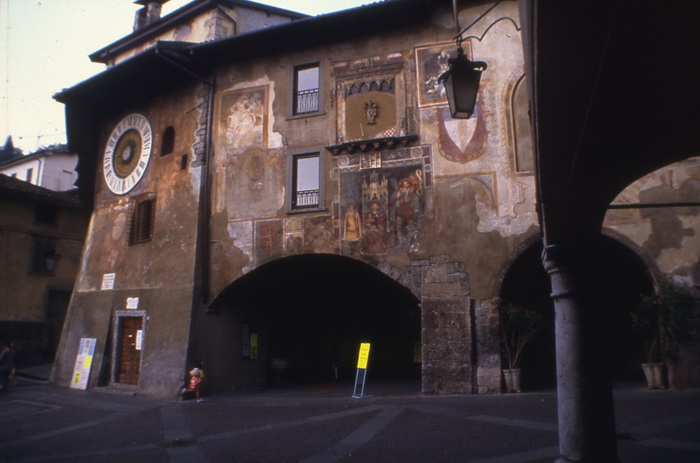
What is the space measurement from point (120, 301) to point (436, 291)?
8.83m

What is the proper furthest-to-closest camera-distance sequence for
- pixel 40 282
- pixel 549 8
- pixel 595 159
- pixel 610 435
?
pixel 40 282, pixel 610 435, pixel 595 159, pixel 549 8

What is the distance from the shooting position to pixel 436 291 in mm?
11852

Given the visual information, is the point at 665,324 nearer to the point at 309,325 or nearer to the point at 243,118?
the point at 309,325

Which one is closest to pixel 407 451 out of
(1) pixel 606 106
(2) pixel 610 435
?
(2) pixel 610 435

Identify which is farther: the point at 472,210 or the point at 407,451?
the point at 472,210

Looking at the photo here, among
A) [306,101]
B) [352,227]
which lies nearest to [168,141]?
[306,101]

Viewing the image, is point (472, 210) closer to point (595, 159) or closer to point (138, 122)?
point (595, 159)

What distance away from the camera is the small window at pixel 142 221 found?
15.1 metres

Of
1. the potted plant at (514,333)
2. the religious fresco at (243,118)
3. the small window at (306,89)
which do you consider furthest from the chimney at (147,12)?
the potted plant at (514,333)

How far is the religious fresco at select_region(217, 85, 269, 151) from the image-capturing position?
45.9 ft

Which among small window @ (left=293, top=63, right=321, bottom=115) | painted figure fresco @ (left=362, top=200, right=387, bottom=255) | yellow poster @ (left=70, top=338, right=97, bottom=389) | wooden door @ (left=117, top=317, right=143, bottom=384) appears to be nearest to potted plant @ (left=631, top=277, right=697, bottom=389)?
painted figure fresco @ (left=362, top=200, right=387, bottom=255)

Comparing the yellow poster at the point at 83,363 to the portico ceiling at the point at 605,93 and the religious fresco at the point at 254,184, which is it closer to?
the religious fresco at the point at 254,184

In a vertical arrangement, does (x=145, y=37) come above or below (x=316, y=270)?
above

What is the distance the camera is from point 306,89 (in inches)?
549
